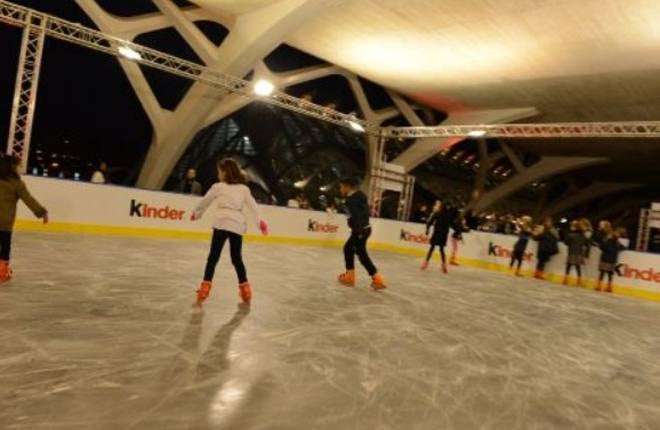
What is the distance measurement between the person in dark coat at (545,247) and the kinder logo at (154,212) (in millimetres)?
9090

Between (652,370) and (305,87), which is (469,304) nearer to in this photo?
(652,370)

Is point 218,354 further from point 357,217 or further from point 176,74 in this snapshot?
point 176,74

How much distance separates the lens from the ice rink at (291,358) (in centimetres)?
262

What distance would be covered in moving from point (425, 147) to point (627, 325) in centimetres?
1733

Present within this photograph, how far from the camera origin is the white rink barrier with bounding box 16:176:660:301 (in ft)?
32.8

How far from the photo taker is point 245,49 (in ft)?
48.6

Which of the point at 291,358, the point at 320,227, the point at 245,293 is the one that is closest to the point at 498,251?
the point at 320,227

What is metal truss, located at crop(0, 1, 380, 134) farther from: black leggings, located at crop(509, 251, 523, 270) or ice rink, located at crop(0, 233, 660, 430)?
black leggings, located at crop(509, 251, 523, 270)

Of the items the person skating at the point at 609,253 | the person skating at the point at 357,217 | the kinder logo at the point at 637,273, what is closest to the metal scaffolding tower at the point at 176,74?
the person skating at the point at 609,253

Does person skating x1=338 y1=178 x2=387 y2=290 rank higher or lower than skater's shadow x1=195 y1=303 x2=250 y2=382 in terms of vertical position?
higher

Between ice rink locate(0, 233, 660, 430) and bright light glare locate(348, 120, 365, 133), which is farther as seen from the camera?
bright light glare locate(348, 120, 365, 133)

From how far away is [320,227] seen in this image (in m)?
15.1

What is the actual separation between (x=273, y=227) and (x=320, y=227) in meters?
1.78

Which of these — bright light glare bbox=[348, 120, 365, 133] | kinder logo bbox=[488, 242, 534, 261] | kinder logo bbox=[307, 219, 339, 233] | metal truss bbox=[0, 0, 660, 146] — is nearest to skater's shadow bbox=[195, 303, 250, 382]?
metal truss bbox=[0, 0, 660, 146]
